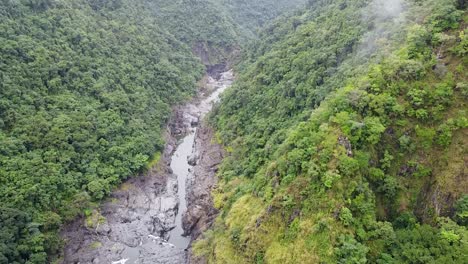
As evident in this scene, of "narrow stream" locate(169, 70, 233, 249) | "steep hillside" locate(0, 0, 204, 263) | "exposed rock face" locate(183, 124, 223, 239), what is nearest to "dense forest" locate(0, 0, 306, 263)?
"steep hillside" locate(0, 0, 204, 263)

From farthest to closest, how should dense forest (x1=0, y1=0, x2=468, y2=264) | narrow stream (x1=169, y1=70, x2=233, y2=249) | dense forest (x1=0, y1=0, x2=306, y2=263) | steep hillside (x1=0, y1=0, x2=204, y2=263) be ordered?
narrow stream (x1=169, y1=70, x2=233, y2=249) < dense forest (x1=0, y1=0, x2=306, y2=263) < steep hillside (x1=0, y1=0, x2=204, y2=263) < dense forest (x1=0, y1=0, x2=468, y2=264)

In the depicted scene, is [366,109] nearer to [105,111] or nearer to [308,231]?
[308,231]

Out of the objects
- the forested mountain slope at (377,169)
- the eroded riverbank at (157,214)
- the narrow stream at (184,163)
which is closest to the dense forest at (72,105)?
the eroded riverbank at (157,214)

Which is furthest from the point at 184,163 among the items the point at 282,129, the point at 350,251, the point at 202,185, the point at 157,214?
the point at 350,251

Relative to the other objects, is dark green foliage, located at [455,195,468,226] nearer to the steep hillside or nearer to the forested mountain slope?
the forested mountain slope

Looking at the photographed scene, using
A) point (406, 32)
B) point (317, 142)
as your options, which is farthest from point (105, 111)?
point (406, 32)

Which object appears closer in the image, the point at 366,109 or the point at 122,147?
the point at 366,109

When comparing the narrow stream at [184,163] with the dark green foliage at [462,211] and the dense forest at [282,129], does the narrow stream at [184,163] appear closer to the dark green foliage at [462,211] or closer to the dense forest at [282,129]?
the dense forest at [282,129]
